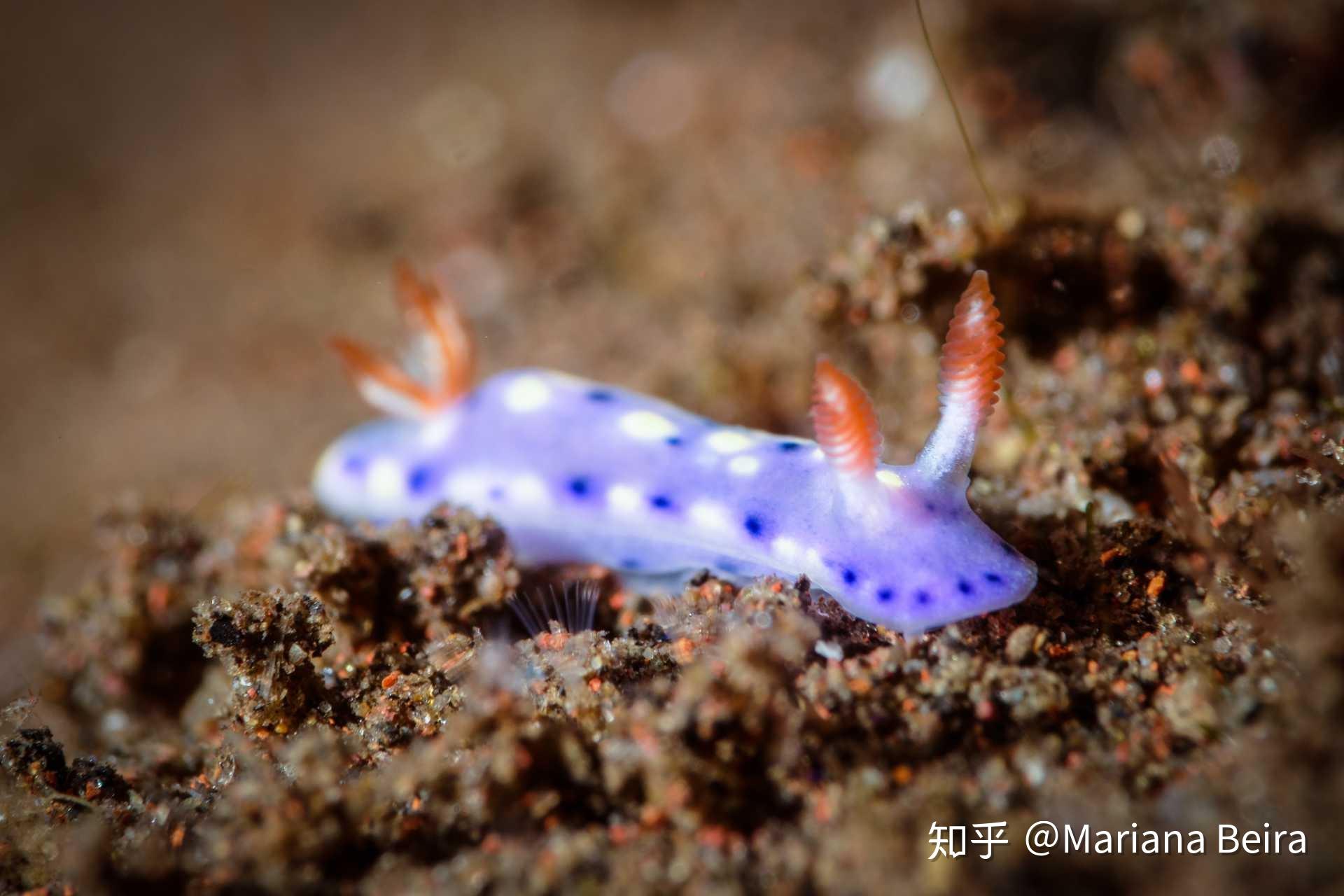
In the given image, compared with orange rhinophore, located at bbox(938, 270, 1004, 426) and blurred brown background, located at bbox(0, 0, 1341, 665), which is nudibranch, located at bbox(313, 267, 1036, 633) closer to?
orange rhinophore, located at bbox(938, 270, 1004, 426)

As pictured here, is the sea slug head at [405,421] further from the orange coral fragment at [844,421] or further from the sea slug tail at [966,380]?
the sea slug tail at [966,380]

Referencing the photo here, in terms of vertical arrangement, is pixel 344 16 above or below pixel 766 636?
above

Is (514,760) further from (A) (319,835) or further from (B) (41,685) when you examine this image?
(B) (41,685)

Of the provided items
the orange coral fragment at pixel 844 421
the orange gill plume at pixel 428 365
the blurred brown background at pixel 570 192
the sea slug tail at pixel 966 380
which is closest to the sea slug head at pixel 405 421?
the orange gill plume at pixel 428 365

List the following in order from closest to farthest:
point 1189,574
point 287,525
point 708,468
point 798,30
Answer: point 1189,574 → point 708,468 → point 287,525 → point 798,30

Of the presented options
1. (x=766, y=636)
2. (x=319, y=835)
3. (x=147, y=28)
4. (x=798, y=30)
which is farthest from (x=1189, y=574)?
(x=147, y=28)
